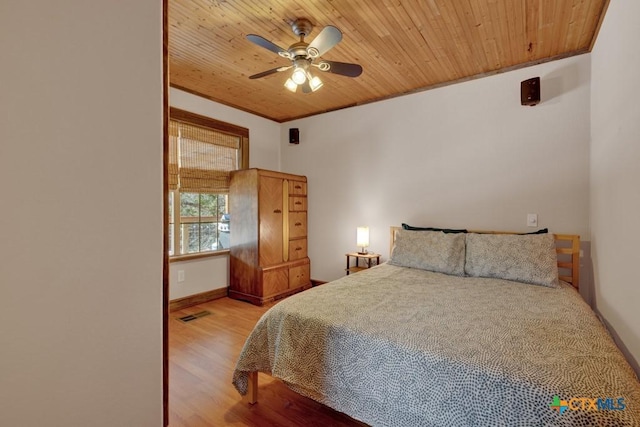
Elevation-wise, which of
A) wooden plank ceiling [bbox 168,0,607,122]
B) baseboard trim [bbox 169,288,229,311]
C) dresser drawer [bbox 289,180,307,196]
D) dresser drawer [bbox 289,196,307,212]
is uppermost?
wooden plank ceiling [bbox 168,0,607,122]

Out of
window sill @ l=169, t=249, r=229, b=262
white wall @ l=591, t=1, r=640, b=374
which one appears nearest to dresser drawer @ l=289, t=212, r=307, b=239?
window sill @ l=169, t=249, r=229, b=262

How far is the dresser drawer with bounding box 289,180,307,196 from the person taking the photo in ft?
13.6

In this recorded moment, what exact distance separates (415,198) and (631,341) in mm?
2203

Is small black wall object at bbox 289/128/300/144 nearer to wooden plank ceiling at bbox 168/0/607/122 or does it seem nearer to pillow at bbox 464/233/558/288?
wooden plank ceiling at bbox 168/0/607/122

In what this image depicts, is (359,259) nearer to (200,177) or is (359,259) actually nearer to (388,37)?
(200,177)

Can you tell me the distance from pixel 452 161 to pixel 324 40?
1981 mm

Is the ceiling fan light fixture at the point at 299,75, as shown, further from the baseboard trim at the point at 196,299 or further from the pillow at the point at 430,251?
the baseboard trim at the point at 196,299

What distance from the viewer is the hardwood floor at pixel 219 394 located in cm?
168

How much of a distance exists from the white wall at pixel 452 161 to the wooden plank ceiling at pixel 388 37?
28cm

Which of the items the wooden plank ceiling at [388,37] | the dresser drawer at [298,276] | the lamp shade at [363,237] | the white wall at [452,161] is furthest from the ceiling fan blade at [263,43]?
the dresser drawer at [298,276]

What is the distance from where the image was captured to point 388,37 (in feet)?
7.88

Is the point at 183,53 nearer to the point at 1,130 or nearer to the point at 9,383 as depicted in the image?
the point at 1,130

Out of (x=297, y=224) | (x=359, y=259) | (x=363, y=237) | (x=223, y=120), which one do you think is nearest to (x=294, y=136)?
(x=223, y=120)

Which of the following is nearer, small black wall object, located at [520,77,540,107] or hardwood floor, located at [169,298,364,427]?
hardwood floor, located at [169,298,364,427]
